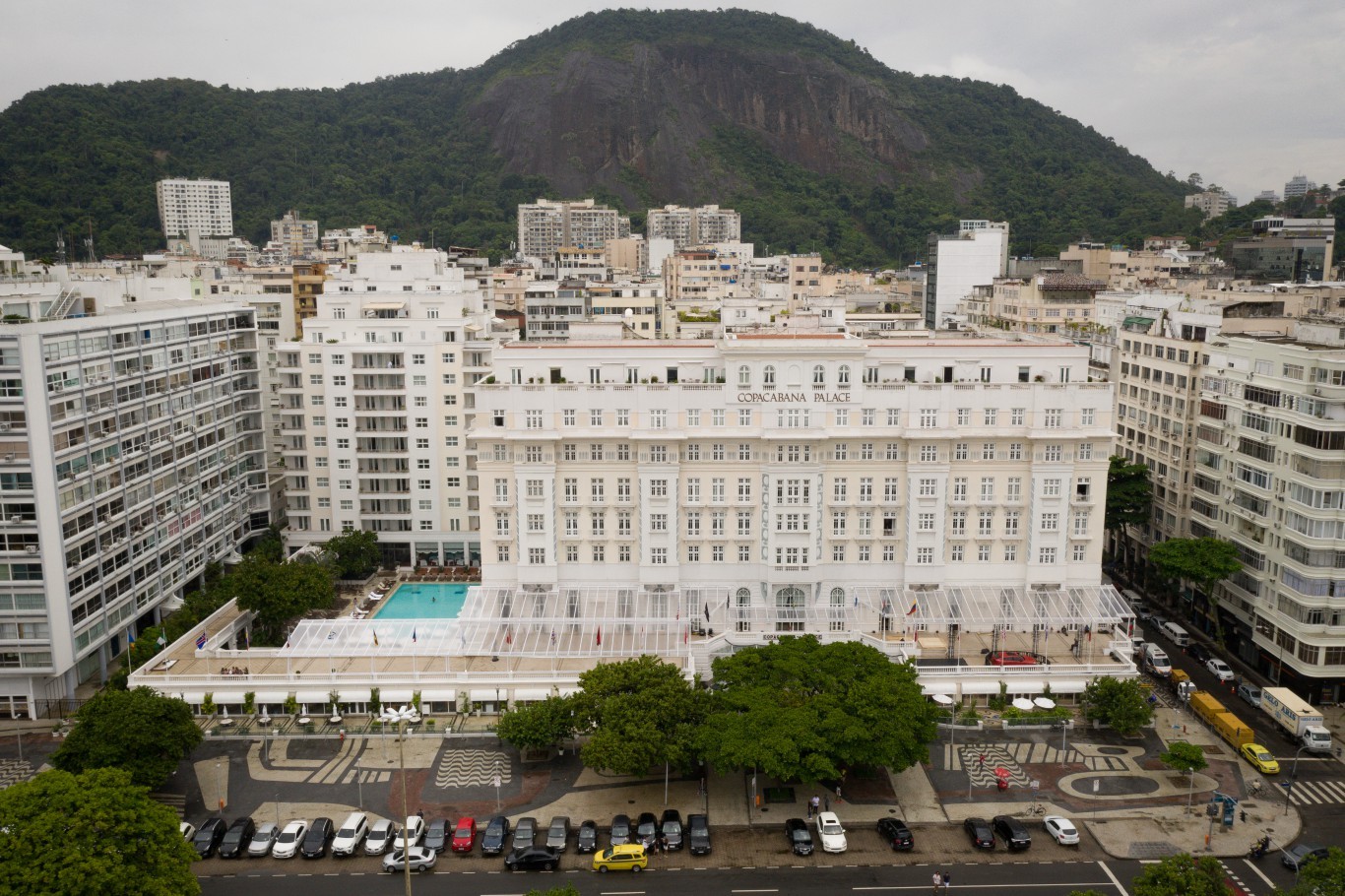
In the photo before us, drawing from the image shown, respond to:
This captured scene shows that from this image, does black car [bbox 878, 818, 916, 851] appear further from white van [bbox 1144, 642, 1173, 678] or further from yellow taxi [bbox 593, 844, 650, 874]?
white van [bbox 1144, 642, 1173, 678]

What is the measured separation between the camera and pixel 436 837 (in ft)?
165

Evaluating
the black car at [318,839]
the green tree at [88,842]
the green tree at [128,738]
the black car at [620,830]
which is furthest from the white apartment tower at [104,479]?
the black car at [620,830]

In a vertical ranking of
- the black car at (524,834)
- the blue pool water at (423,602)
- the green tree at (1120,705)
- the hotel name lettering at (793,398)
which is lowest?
the black car at (524,834)

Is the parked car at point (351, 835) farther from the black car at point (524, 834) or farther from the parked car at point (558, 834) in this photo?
the parked car at point (558, 834)

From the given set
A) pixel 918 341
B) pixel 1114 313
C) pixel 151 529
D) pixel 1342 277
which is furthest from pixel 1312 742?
pixel 1342 277

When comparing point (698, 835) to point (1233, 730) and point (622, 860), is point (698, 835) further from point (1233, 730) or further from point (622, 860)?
point (1233, 730)

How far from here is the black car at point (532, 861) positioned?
160 feet

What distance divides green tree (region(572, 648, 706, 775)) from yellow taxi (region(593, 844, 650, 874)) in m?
4.52

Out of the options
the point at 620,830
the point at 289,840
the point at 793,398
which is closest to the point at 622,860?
the point at 620,830

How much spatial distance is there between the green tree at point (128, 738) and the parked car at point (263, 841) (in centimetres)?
744

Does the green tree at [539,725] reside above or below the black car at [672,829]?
above

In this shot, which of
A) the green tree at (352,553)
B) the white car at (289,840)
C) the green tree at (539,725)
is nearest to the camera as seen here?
the white car at (289,840)

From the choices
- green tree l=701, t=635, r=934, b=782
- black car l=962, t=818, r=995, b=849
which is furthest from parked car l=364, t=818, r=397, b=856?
black car l=962, t=818, r=995, b=849

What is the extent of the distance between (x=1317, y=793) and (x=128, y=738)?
65.1m
